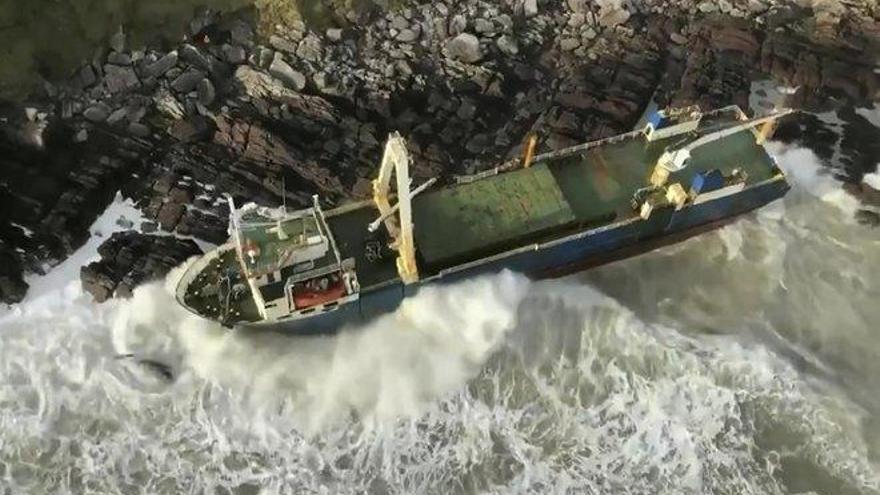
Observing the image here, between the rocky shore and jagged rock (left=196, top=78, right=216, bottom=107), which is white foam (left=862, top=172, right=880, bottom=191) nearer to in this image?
the rocky shore

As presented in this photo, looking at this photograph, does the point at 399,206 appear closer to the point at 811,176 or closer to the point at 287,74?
A: the point at 287,74

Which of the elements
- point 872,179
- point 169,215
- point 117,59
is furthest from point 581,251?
point 117,59

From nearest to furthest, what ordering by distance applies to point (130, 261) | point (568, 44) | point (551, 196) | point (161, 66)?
point (551, 196) < point (130, 261) < point (161, 66) < point (568, 44)

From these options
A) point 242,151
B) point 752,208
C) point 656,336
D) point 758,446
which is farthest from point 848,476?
point 242,151

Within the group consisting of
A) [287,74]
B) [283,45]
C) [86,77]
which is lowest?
[287,74]

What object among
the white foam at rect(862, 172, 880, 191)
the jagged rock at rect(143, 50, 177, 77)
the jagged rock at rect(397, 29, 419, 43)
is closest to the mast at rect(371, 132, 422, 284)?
the jagged rock at rect(397, 29, 419, 43)

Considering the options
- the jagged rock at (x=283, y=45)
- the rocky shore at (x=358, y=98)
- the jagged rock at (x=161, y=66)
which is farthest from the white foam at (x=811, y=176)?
the jagged rock at (x=161, y=66)
